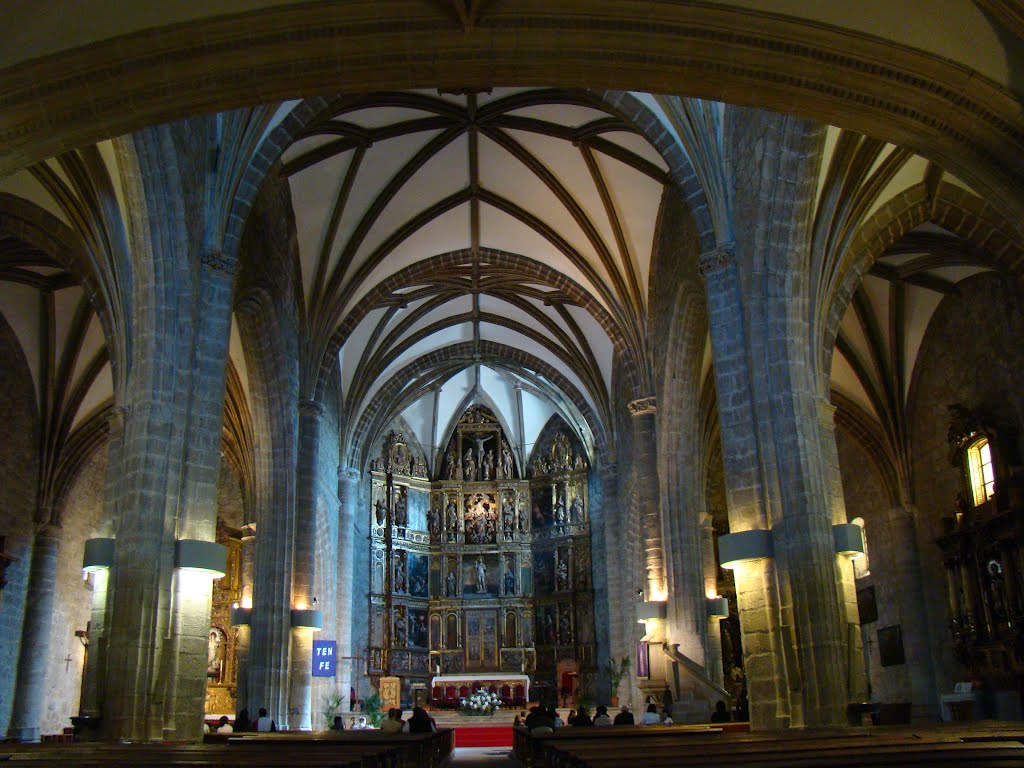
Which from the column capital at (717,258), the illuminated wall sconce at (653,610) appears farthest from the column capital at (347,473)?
the column capital at (717,258)

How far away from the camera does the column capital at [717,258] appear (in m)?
13.4

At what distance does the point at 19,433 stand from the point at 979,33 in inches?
756

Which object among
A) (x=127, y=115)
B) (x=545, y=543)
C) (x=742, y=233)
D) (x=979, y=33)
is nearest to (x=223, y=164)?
(x=127, y=115)

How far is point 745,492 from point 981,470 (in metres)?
7.27

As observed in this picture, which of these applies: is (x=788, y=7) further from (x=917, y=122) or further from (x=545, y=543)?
(x=545, y=543)

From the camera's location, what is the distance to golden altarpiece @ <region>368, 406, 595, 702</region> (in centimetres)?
2959

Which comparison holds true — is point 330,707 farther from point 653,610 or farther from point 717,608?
point 717,608

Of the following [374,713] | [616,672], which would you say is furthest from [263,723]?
[616,672]

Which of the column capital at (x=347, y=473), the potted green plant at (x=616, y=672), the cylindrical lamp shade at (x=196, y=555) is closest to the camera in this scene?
the cylindrical lamp shade at (x=196, y=555)

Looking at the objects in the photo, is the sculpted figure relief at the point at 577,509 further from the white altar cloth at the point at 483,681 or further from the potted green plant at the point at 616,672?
the potted green plant at the point at 616,672

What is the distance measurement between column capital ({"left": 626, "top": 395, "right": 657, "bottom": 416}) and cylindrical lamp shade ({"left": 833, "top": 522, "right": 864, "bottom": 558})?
805cm

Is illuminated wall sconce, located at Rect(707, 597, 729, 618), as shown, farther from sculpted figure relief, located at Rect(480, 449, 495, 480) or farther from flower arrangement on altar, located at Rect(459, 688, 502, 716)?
sculpted figure relief, located at Rect(480, 449, 495, 480)

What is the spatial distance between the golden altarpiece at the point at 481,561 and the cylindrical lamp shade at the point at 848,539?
18.6 metres

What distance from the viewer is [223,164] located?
44.2 ft
